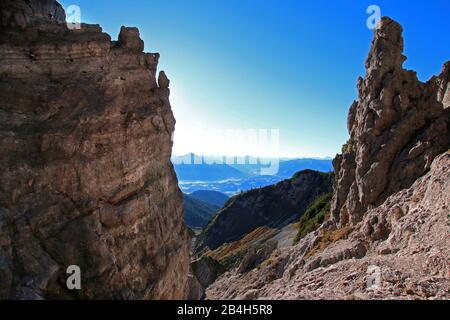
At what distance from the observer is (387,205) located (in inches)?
1538

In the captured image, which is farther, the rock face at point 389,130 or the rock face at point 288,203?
the rock face at point 288,203

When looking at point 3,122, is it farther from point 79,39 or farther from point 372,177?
point 372,177

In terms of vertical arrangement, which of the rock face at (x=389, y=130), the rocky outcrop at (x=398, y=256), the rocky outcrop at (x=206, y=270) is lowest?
the rocky outcrop at (x=206, y=270)

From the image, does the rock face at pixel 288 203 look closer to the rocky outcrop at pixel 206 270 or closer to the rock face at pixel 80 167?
the rocky outcrop at pixel 206 270

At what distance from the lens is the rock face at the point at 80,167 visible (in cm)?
2234

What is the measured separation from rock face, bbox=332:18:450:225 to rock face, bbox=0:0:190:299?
1096 inches

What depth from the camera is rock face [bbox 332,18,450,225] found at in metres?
42.9

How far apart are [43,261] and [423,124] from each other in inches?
1813

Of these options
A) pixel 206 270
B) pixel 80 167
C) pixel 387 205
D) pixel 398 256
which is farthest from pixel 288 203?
pixel 80 167

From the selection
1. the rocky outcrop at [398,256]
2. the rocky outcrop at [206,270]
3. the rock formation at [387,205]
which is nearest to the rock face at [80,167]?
the rocky outcrop at [398,256]

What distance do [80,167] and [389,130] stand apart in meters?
41.4

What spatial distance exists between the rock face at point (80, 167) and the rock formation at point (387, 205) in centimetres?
Answer: 1316

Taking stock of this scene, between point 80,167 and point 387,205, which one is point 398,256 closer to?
point 387,205

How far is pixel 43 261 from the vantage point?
21234 millimetres
